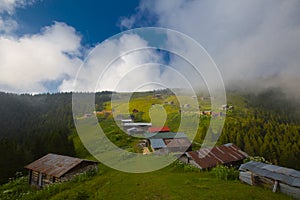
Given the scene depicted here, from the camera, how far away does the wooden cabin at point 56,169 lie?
65.1ft

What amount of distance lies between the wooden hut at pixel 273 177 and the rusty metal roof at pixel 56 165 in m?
15.3

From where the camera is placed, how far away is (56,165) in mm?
21641

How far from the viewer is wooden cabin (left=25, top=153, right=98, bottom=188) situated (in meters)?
19.8

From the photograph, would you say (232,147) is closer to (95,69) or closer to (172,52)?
(172,52)

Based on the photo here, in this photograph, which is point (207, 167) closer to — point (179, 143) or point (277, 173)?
point (277, 173)

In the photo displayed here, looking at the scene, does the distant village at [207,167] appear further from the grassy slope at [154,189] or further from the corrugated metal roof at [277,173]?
the grassy slope at [154,189]

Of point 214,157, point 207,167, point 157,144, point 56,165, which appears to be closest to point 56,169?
point 56,165

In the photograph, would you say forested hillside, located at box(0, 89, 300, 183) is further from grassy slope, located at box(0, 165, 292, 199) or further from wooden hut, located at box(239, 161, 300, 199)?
wooden hut, located at box(239, 161, 300, 199)

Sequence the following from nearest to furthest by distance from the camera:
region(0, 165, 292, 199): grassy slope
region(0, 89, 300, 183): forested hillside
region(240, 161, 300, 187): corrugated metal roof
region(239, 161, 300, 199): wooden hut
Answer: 1. region(0, 165, 292, 199): grassy slope
2. region(239, 161, 300, 199): wooden hut
3. region(240, 161, 300, 187): corrugated metal roof
4. region(0, 89, 300, 183): forested hillside

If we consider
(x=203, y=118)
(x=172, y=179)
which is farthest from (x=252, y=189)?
(x=203, y=118)

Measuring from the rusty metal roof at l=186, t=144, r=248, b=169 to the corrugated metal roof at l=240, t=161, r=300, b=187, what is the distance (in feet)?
19.6

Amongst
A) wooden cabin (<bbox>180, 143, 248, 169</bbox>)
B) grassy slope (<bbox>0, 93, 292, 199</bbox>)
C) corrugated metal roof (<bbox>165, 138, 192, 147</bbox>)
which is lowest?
grassy slope (<bbox>0, 93, 292, 199</bbox>)

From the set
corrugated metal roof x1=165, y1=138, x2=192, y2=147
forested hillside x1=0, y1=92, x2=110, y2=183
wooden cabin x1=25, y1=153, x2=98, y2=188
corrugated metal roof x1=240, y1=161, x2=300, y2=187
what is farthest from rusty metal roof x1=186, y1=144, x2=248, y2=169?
forested hillside x1=0, y1=92, x2=110, y2=183

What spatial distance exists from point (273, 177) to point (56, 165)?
19356mm
